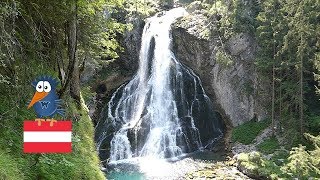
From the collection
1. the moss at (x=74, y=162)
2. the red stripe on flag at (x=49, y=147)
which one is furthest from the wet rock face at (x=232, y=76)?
the red stripe on flag at (x=49, y=147)

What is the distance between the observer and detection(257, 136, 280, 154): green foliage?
22719mm

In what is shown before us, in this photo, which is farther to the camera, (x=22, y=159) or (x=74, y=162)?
(x=74, y=162)

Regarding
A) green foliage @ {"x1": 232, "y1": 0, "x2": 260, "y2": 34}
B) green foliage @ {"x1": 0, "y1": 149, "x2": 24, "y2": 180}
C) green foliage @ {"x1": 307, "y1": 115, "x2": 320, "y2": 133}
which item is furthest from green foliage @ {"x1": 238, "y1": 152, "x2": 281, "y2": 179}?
green foliage @ {"x1": 0, "y1": 149, "x2": 24, "y2": 180}

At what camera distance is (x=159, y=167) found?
830 inches

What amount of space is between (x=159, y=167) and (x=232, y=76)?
11335 millimetres

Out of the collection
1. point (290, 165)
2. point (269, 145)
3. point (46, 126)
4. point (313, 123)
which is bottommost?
point (290, 165)

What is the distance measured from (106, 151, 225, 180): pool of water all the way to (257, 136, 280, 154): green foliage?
275cm

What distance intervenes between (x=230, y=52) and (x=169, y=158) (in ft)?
35.4

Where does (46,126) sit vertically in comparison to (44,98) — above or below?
below

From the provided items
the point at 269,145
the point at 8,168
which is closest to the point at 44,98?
the point at 8,168

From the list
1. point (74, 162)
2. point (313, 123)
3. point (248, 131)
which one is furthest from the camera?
point (248, 131)

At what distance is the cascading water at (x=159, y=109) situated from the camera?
24875 millimetres

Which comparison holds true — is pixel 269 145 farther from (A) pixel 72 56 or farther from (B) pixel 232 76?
(A) pixel 72 56

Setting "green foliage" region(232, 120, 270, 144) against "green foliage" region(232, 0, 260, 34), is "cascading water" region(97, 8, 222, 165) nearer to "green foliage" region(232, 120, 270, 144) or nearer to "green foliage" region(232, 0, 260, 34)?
"green foliage" region(232, 120, 270, 144)
